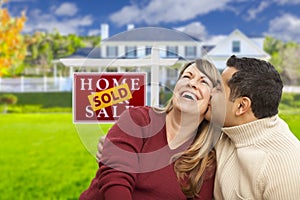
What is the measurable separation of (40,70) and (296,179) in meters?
7.84

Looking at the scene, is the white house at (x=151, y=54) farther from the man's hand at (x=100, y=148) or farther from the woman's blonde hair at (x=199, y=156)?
the man's hand at (x=100, y=148)

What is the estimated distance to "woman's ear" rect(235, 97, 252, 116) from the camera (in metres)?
1.06

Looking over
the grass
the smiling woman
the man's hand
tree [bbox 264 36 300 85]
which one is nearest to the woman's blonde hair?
the smiling woman

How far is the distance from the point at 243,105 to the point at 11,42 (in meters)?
6.47

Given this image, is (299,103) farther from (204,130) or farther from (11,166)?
(204,130)

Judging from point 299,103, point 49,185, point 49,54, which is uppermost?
point 49,54

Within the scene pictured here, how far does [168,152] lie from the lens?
105 cm

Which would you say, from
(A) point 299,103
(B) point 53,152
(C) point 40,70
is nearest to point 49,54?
(C) point 40,70

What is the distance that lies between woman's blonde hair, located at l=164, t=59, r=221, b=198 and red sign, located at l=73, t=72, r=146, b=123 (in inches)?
7.6

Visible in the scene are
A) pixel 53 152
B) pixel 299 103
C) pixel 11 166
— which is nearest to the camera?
→ pixel 11 166

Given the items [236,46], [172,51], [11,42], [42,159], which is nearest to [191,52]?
[172,51]

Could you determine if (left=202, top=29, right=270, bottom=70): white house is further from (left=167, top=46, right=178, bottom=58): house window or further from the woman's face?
the woman's face

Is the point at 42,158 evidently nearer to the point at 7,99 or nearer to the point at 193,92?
the point at 7,99

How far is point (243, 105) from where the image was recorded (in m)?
1.07
